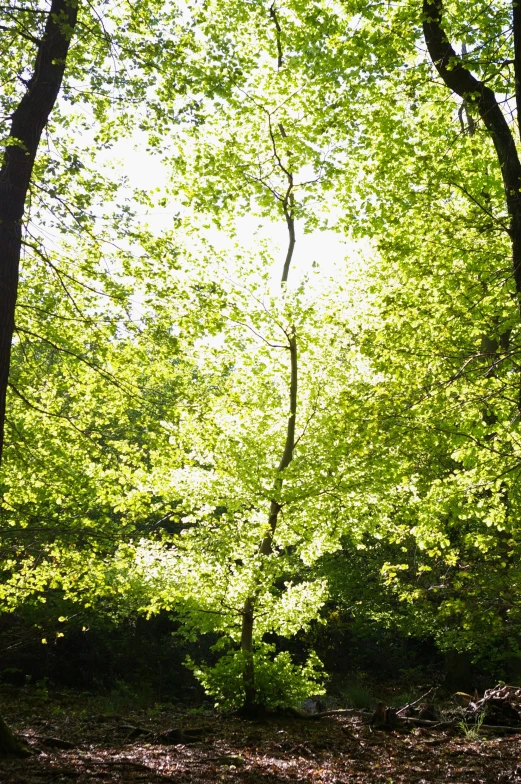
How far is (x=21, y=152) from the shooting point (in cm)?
591

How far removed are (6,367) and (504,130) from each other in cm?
556

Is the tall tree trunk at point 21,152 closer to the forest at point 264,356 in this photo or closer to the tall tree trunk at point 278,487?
the forest at point 264,356

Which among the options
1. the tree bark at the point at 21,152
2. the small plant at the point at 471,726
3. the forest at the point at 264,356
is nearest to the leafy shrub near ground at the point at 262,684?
the forest at the point at 264,356

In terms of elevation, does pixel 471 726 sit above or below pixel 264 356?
below

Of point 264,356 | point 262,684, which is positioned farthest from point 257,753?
point 264,356

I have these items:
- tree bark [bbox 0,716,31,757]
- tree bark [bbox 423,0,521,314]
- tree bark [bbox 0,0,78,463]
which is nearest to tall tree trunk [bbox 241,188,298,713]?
tree bark [bbox 423,0,521,314]

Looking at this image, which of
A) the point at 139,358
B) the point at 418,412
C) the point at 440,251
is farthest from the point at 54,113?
the point at 418,412

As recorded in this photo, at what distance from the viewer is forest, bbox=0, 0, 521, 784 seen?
679cm

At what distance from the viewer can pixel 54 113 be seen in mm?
7094

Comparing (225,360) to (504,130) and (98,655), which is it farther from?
(98,655)

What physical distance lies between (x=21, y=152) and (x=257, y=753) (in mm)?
7621

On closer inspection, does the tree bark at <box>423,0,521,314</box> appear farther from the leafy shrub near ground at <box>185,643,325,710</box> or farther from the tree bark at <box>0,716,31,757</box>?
the leafy shrub near ground at <box>185,643,325,710</box>

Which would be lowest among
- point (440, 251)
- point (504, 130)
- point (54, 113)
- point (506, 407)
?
point (506, 407)

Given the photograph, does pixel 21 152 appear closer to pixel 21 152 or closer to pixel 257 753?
pixel 21 152
